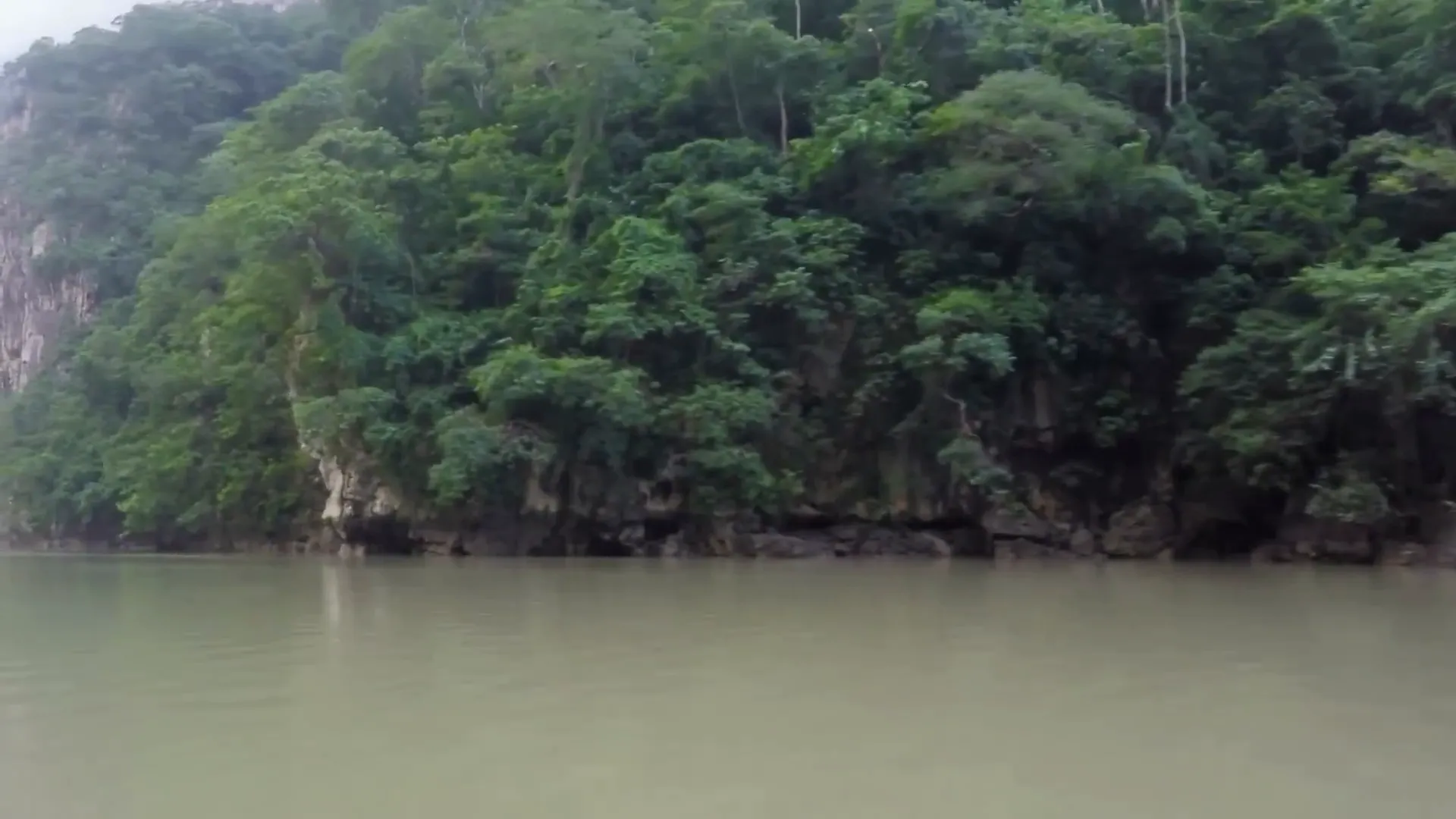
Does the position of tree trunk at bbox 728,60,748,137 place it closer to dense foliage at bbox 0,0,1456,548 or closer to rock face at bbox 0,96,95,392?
dense foliage at bbox 0,0,1456,548

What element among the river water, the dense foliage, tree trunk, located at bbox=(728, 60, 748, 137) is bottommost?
the river water

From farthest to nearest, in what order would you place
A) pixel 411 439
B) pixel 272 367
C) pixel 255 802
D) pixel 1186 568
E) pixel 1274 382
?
pixel 272 367 → pixel 411 439 → pixel 1274 382 → pixel 1186 568 → pixel 255 802

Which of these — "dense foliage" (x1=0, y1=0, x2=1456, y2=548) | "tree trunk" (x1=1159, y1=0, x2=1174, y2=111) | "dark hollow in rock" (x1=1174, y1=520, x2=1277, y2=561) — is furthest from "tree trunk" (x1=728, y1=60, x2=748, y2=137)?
"dark hollow in rock" (x1=1174, y1=520, x2=1277, y2=561)

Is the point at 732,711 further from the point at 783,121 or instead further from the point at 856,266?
the point at 783,121

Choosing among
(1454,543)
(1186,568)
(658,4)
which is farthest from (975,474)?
(658,4)

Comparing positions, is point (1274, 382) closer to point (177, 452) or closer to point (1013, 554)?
point (1013, 554)

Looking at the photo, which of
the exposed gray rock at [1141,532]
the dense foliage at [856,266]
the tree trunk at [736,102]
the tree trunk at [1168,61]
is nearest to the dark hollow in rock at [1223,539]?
the exposed gray rock at [1141,532]
